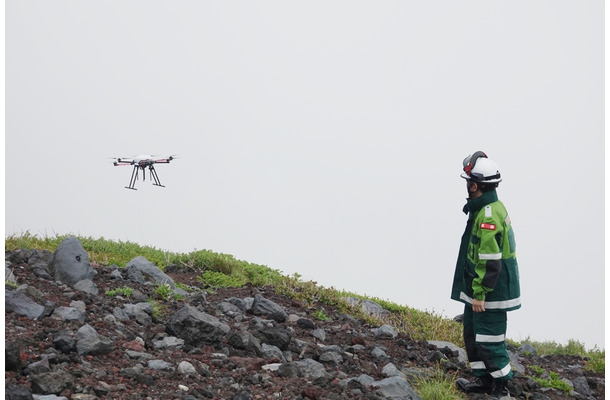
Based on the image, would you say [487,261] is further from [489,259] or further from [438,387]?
[438,387]

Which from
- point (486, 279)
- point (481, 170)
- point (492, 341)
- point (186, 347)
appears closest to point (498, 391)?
point (492, 341)

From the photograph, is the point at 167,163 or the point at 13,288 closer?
the point at 13,288

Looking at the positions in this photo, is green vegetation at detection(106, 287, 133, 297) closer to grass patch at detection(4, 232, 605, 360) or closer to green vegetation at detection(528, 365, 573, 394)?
grass patch at detection(4, 232, 605, 360)

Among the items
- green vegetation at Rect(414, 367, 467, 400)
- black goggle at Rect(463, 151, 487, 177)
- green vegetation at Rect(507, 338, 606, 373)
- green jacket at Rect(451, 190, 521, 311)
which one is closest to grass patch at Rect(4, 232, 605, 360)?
green vegetation at Rect(507, 338, 606, 373)

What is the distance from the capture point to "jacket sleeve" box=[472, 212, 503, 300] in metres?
8.91

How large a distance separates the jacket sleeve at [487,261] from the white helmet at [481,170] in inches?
24.2

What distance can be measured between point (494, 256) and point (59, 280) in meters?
6.81

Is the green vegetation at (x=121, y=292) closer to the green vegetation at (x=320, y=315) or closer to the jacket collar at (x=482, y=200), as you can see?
the green vegetation at (x=320, y=315)

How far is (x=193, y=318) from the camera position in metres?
8.98

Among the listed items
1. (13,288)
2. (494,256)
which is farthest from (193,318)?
(494,256)

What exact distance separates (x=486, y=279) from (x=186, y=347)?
3972mm

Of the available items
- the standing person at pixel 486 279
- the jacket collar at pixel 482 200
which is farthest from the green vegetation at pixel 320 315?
the jacket collar at pixel 482 200

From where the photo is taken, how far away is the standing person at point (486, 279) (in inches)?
355

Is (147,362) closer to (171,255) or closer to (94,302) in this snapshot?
(94,302)
